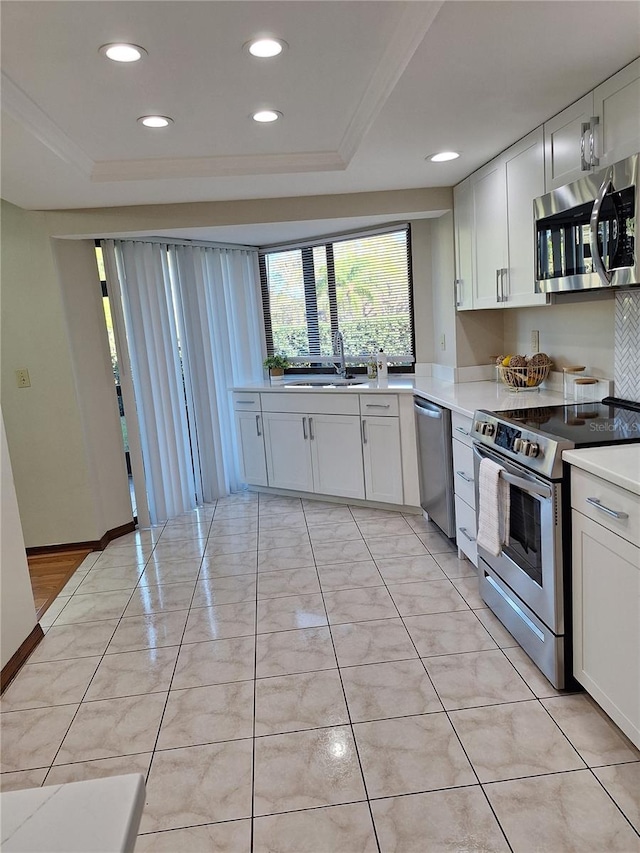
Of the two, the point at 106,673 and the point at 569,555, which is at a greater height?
the point at 569,555

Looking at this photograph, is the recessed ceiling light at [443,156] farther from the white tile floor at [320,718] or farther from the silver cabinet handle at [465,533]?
the white tile floor at [320,718]

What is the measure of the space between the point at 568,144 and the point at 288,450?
9.67ft

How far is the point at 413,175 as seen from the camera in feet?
11.4

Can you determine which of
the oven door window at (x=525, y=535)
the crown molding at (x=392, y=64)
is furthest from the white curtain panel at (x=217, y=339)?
the oven door window at (x=525, y=535)

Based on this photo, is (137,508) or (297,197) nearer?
(297,197)

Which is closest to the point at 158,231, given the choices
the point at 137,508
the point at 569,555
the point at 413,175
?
the point at 413,175

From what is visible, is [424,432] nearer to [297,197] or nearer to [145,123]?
[297,197]

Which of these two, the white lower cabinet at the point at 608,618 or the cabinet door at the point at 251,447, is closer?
the white lower cabinet at the point at 608,618

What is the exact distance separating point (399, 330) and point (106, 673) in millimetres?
3232

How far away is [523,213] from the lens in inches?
113

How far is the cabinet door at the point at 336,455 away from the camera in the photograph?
432cm

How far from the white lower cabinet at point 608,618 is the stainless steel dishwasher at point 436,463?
137cm

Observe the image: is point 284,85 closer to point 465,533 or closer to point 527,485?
point 527,485

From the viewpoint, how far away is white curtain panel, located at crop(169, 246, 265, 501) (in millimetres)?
4613
